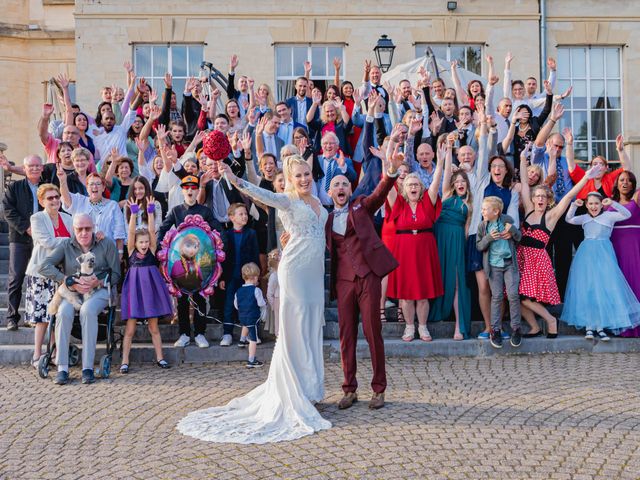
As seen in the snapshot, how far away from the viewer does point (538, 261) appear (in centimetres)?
898

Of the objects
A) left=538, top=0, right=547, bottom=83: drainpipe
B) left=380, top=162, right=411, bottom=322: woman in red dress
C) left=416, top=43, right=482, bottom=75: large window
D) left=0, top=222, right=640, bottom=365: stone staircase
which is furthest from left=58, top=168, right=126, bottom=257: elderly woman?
left=538, top=0, right=547, bottom=83: drainpipe

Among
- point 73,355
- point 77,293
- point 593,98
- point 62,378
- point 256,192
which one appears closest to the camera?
point 256,192

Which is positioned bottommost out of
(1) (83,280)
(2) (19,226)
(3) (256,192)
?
(1) (83,280)

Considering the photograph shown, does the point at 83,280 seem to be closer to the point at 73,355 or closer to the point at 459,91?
the point at 73,355

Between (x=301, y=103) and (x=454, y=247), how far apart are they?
4.41 metres

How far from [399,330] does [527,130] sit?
362 cm

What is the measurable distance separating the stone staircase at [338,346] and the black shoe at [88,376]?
0.74 meters

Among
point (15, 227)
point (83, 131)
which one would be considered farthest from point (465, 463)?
point (83, 131)

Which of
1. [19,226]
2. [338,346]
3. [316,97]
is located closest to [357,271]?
[338,346]

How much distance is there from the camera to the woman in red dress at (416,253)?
28.9 ft

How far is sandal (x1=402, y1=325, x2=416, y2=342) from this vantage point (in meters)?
8.78

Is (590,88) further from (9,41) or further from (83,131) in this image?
(9,41)

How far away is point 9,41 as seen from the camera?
20453mm

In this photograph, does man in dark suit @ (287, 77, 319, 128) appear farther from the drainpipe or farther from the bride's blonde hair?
the drainpipe
